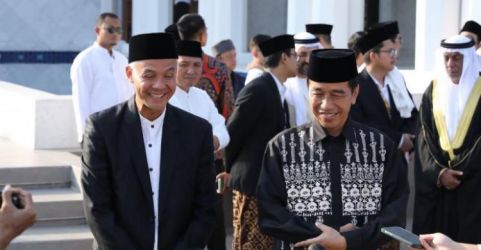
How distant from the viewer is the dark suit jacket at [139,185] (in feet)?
16.9

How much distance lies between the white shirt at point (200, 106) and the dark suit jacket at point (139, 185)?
174cm

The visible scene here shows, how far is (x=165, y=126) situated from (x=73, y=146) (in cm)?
520

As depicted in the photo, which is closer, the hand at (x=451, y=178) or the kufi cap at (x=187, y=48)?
the kufi cap at (x=187, y=48)

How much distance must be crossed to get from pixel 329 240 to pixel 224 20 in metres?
12.6

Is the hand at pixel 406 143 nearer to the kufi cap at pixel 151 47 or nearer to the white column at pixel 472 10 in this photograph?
the kufi cap at pixel 151 47

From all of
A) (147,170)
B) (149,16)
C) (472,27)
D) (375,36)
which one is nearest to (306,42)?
(375,36)

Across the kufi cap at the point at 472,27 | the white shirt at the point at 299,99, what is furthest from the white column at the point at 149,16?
the white shirt at the point at 299,99

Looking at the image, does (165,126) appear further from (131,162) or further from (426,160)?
(426,160)

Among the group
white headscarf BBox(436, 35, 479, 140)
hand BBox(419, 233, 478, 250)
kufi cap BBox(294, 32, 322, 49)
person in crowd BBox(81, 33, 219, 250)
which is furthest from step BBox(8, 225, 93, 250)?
hand BBox(419, 233, 478, 250)

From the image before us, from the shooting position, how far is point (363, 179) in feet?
17.4

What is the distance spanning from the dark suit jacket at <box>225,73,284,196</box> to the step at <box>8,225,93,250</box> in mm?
1389

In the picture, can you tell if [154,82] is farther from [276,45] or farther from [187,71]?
[276,45]

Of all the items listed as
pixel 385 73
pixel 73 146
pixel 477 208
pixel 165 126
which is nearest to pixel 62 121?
pixel 73 146

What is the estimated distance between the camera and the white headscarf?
805 cm
